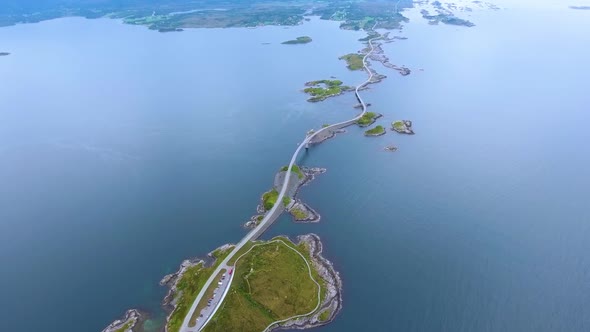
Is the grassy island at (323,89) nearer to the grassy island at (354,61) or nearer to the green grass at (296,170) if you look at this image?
the grassy island at (354,61)

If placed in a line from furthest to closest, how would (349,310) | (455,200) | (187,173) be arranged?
(187,173), (455,200), (349,310)

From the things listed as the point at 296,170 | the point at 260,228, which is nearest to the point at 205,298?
the point at 260,228

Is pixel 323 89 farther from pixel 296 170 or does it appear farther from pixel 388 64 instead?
pixel 296 170

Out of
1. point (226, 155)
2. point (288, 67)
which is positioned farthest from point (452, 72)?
point (226, 155)

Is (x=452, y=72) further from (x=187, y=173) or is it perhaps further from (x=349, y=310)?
(x=349, y=310)

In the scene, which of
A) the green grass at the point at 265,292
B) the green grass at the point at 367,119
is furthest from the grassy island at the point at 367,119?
the green grass at the point at 265,292
